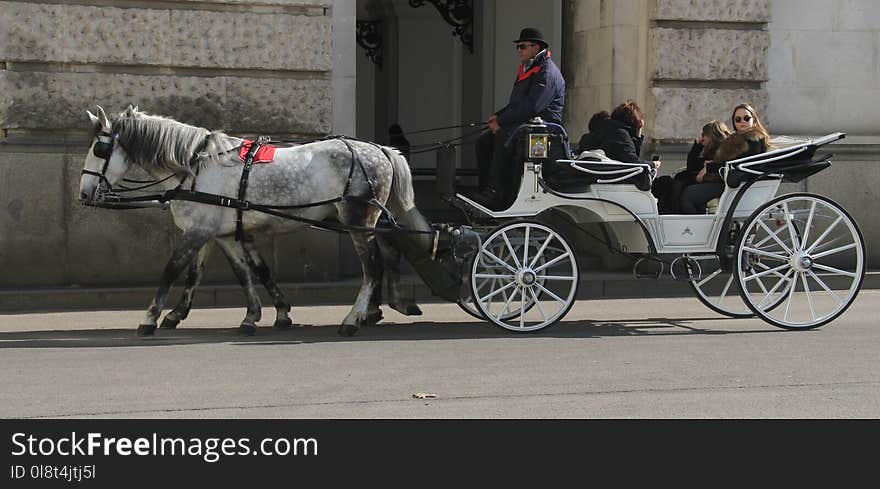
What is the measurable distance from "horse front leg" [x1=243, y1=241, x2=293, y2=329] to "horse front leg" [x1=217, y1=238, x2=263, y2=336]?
0.22 feet

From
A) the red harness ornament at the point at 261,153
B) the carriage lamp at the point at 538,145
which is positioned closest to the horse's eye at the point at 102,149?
the red harness ornament at the point at 261,153

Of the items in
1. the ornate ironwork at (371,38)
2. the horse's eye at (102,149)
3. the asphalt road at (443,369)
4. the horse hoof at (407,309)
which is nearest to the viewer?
the asphalt road at (443,369)

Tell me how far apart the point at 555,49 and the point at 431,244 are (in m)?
6.05

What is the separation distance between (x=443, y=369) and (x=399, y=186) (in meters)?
2.16

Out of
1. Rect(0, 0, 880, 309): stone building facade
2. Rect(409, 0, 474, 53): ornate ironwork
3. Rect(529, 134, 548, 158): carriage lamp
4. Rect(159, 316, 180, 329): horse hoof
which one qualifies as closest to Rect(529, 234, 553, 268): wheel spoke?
Rect(529, 134, 548, 158): carriage lamp

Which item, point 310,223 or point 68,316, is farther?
point 68,316

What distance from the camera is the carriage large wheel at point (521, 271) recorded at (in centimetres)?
949

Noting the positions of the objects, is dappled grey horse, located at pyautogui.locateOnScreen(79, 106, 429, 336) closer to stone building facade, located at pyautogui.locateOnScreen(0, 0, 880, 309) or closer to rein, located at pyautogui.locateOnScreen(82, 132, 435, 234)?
rein, located at pyautogui.locateOnScreen(82, 132, 435, 234)

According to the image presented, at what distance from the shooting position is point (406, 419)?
652 cm

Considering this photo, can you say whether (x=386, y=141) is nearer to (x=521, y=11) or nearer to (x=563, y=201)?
(x=521, y=11)

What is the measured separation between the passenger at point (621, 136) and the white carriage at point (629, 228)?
0.19 metres

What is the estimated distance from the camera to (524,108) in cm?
979

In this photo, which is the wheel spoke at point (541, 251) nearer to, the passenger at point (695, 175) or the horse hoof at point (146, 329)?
the passenger at point (695, 175)
